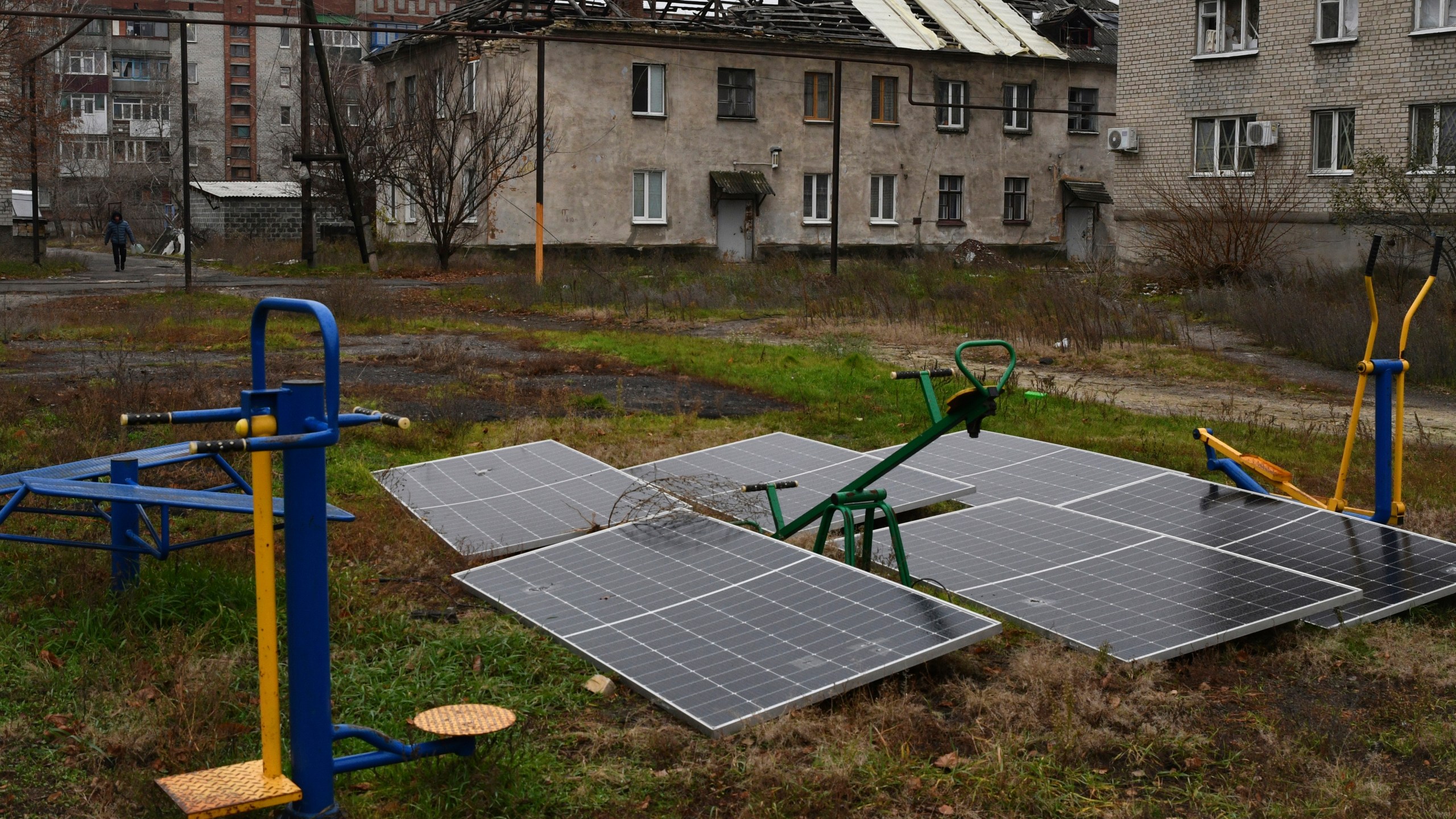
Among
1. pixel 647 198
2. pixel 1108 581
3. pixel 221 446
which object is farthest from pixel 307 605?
pixel 647 198

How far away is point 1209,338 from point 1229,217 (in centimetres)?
861

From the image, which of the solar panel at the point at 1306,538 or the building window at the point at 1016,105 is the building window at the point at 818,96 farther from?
the solar panel at the point at 1306,538

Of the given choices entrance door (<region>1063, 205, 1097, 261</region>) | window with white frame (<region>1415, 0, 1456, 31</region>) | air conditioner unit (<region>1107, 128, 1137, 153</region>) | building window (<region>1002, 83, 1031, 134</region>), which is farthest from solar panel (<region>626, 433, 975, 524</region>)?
entrance door (<region>1063, 205, 1097, 261</region>)

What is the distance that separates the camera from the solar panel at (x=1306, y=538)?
5.55 metres

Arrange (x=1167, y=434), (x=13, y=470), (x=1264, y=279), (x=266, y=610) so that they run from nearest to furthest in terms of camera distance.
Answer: (x=266, y=610) < (x=13, y=470) < (x=1167, y=434) < (x=1264, y=279)

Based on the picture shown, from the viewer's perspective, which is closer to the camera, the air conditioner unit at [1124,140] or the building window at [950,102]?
the air conditioner unit at [1124,140]

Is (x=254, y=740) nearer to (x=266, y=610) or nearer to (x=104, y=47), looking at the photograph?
(x=266, y=610)

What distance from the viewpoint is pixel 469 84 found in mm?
35625

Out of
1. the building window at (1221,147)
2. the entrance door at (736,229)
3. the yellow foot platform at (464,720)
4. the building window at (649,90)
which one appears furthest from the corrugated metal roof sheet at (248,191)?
the yellow foot platform at (464,720)

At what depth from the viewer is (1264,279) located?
2480 cm

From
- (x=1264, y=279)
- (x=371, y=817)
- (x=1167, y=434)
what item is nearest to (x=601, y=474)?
(x=371, y=817)

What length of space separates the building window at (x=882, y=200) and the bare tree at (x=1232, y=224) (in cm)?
1086

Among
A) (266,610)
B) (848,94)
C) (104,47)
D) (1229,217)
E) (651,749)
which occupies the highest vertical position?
(104,47)

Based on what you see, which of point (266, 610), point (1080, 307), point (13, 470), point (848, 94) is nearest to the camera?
point (266, 610)
